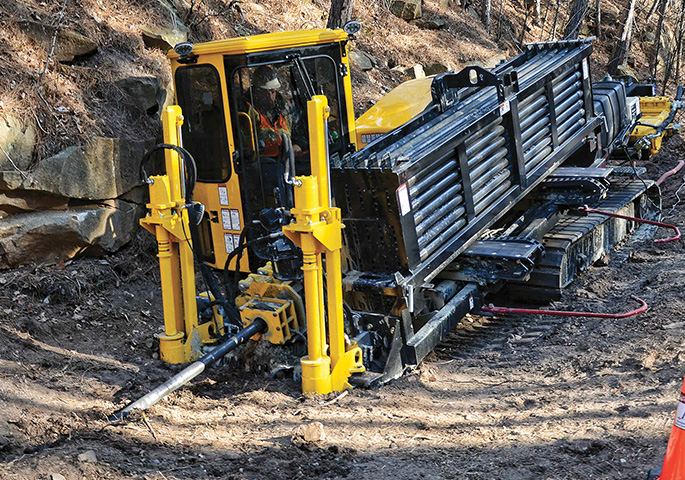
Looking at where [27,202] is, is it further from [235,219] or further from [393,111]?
[393,111]

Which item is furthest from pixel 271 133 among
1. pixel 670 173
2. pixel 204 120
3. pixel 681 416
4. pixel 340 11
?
pixel 670 173

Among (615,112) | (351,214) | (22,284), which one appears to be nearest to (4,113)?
(22,284)

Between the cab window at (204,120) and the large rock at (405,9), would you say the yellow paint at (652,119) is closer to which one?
the large rock at (405,9)

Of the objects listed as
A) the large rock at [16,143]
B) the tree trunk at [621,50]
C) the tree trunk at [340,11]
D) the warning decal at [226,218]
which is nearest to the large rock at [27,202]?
the large rock at [16,143]

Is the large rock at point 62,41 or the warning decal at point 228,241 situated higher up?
the large rock at point 62,41

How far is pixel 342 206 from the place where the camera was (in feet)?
19.4

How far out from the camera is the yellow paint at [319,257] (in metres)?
4.97

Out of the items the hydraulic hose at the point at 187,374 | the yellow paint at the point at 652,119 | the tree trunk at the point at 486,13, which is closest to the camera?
the hydraulic hose at the point at 187,374

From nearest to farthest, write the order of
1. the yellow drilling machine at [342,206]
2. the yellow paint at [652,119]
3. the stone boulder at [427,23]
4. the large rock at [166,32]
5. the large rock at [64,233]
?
1. the yellow drilling machine at [342,206]
2. the large rock at [64,233]
3. the large rock at [166,32]
4. the yellow paint at [652,119]
5. the stone boulder at [427,23]

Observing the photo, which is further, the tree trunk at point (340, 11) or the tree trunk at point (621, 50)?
the tree trunk at point (621, 50)

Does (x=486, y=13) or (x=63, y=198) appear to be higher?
(x=486, y=13)

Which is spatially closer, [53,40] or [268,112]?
[268,112]

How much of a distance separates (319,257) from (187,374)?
1242mm

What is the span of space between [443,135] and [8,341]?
Answer: 4.02m
